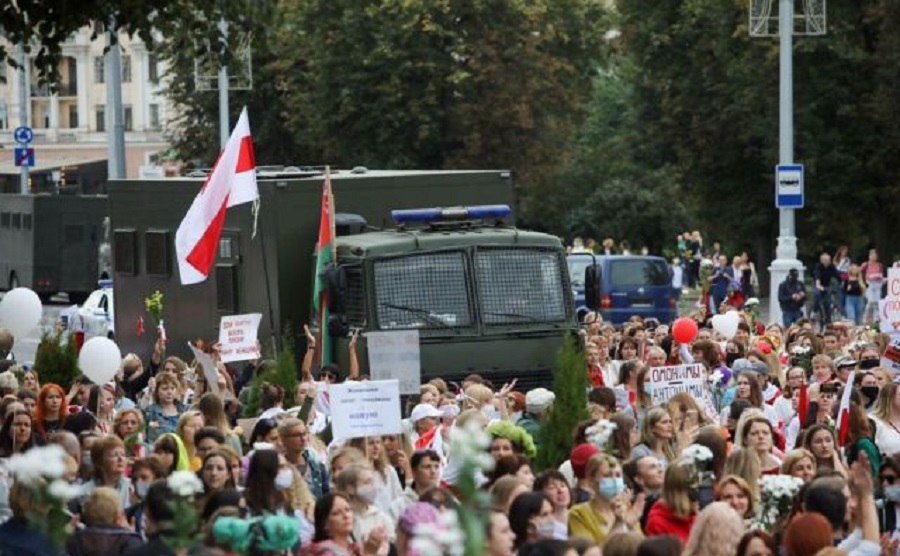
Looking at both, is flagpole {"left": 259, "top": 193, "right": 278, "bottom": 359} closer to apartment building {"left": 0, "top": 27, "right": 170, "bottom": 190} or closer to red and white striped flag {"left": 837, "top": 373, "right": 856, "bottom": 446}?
red and white striped flag {"left": 837, "top": 373, "right": 856, "bottom": 446}

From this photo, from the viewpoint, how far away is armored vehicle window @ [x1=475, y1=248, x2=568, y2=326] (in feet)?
75.8

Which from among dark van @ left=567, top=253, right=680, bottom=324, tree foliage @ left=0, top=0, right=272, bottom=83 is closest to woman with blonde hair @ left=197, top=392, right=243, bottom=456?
tree foliage @ left=0, top=0, right=272, bottom=83

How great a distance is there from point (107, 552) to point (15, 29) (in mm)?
6093

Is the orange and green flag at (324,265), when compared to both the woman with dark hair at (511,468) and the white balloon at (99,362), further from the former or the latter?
the woman with dark hair at (511,468)

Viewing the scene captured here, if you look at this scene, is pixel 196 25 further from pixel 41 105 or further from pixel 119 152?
pixel 41 105

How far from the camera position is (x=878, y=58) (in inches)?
2016

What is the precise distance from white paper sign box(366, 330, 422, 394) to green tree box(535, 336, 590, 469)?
3839 mm

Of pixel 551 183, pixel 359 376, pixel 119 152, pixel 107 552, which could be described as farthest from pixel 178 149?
pixel 107 552

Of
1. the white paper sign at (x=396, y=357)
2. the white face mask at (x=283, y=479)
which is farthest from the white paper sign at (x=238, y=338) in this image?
the white face mask at (x=283, y=479)

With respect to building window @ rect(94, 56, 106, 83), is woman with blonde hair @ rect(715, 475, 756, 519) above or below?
below

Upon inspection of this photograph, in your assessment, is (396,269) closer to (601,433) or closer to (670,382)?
(670,382)

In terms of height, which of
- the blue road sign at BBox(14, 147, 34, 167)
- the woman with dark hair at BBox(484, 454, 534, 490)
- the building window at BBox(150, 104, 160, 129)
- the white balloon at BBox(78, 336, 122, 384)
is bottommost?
the woman with dark hair at BBox(484, 454, 534, 490)

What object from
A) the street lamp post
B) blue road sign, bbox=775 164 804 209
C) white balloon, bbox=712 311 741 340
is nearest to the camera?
white balloon, bbox=712 311 741 340

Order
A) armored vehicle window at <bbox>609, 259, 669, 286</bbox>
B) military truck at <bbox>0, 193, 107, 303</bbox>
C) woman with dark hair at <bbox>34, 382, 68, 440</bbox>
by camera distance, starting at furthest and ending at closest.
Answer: military truck at <bbox>0, 193, 107, 303</bbox> → armored vehicle window at <bbox>609, 259, 669, 286</bbox> → woman with dark hair at <bbox>34, 382, 68, 440</bbox>
